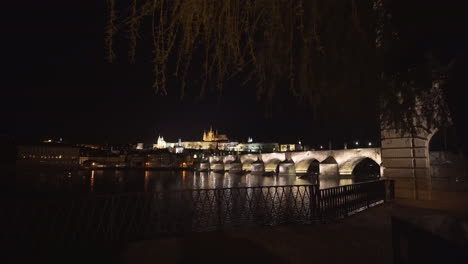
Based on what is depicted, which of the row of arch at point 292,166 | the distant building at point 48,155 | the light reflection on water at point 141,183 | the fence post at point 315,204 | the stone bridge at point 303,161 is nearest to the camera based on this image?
the fence post at point 315,204

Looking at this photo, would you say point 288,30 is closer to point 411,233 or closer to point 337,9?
point 337,9

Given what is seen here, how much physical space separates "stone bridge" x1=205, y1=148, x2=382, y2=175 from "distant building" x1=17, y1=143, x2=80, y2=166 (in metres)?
43.7

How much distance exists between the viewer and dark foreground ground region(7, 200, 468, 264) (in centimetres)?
439

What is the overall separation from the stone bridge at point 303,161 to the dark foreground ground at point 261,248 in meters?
43.1

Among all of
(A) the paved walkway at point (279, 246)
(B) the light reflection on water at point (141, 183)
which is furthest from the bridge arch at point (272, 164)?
(A) the paved walkway at point (279, 246)

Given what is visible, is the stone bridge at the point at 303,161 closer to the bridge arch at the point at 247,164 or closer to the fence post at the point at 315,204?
the bridge arch at the point at 247,164

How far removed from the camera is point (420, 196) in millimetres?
9859

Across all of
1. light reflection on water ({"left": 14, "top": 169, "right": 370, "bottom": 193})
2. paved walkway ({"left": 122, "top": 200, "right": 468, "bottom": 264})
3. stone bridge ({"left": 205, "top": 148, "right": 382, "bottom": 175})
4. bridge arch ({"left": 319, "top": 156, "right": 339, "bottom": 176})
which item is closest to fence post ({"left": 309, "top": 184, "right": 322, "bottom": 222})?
paved walkway ({"left": 122, "top": 200, "right": 468, "bottom": 264})

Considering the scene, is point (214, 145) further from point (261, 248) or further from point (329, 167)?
point (261, 248)

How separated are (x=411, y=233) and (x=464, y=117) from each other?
36.6 inches

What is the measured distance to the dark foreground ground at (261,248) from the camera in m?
4.39

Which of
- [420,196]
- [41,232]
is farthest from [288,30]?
[420,196]

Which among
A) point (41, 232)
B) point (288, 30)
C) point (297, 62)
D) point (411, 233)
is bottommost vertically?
point (41, 232)

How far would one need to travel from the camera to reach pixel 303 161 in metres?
61.9
